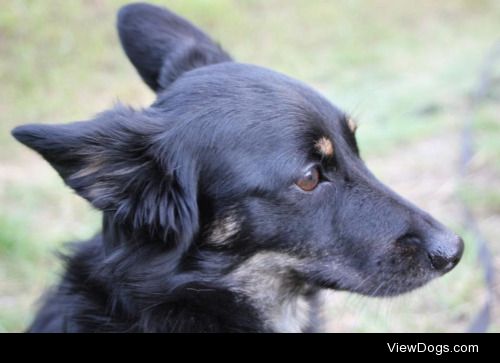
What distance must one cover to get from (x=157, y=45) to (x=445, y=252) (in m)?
1.85

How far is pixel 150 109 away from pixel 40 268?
2407mm

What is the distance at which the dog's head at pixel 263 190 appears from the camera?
2482 mm

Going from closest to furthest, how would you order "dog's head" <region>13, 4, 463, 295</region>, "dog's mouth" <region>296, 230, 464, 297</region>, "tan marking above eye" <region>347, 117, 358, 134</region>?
"dog's head" <region>13, 4, 463, 295</region>, "dog's mouth" <region>296, 230, 464, 297</region>, "tan marking above eye" <region>347, 117, 358, 134</region>

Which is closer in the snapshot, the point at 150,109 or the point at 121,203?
the point at 121,203

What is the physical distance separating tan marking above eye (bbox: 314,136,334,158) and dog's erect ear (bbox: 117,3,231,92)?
0.90 m

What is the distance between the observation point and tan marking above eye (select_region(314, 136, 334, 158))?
8.34 feet

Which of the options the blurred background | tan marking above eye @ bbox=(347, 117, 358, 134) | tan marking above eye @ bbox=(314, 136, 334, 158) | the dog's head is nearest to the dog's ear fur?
the dog's head

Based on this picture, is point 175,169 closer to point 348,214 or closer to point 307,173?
point 307,173

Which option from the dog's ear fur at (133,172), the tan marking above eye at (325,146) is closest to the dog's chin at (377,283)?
the tan marking above eye at (325,146)

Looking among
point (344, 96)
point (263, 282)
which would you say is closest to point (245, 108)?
point (263, 282)

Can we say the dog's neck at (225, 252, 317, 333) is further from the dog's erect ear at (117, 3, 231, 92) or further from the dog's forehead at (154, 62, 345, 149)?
the dog's erect ear at (117, 3, 231, 92)

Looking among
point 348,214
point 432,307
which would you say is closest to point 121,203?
point 348,214

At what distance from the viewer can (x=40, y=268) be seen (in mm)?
4523

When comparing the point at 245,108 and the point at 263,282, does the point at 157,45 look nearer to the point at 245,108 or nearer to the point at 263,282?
the point at 245,108
